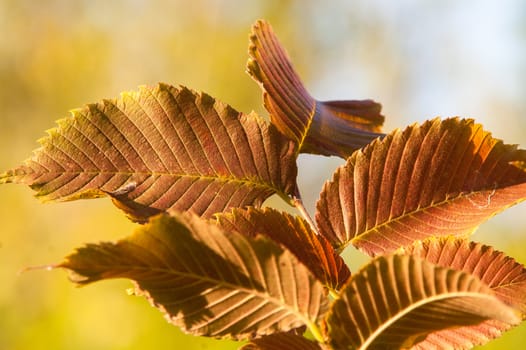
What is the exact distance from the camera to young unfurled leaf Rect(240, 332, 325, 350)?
0.45 m

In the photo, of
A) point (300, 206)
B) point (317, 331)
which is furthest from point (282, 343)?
point (300, 206)

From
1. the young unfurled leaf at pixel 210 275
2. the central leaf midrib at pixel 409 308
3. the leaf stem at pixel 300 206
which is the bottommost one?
the central leaf midrib at pixel 409 308

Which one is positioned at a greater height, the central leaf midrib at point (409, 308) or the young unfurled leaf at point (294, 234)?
the young unfurled leaf at point (294, 234)

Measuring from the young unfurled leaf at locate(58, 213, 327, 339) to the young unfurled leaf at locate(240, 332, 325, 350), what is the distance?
0.01 m

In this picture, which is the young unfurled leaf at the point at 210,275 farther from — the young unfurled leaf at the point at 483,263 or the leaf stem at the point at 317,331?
the young unfurled leaf at the point at 483,263

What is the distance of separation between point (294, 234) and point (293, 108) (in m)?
0.15

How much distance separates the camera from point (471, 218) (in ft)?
1.83

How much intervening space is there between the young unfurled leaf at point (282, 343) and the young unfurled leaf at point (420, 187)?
0.42 ft

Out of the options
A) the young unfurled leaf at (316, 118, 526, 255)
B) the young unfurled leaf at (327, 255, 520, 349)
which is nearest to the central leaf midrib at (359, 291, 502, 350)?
the young unfurled leaf at (327, 255, 520, 349)

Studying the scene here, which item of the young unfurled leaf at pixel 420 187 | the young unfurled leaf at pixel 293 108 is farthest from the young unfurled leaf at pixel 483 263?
the young unfurled leaf at pixel 293 108

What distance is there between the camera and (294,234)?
505 millimetres

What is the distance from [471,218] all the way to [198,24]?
9929 millimetres

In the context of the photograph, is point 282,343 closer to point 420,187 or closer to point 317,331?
point 317,331

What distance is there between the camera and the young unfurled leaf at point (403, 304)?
38 cm
